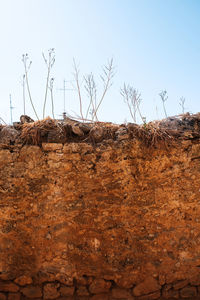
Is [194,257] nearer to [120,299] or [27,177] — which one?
[120,299]

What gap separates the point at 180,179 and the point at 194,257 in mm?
826

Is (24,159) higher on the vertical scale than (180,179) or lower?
higher

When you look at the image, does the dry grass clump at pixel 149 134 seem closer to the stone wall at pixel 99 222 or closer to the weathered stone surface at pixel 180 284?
the stone wall at pixel 99 222

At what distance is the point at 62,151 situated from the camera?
311 centimetres

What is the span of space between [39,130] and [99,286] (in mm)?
1743

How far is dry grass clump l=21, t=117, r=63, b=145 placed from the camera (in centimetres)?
313

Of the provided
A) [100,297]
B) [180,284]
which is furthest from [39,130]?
[180,284]

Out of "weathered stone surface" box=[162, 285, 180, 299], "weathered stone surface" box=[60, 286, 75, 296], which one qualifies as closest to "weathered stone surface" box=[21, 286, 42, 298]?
"weathered stone surface" box=[60, 286, 75, 296]

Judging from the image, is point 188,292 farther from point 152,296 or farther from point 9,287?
point 9,287

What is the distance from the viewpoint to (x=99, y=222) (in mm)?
2990

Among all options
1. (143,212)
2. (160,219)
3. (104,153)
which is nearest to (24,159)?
(104,153)

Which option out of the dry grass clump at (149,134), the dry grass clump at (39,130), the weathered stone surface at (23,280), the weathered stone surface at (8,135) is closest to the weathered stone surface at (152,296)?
the weathered stone surface at (23,280)

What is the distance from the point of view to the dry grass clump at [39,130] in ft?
10.3

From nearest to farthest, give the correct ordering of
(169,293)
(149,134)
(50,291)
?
(50,291) < (169,293) < (149,134)
